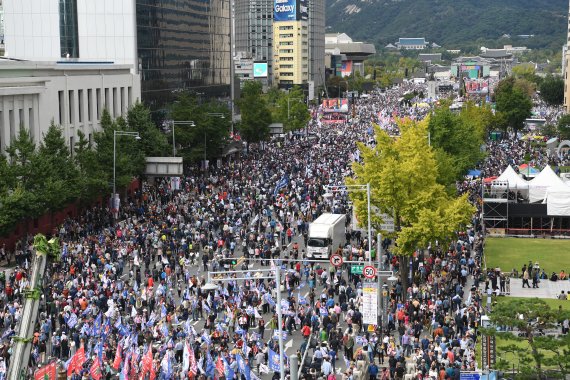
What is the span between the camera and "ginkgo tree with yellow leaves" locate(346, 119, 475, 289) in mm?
46562

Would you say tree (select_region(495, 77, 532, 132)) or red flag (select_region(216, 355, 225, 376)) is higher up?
tree (select_region(495, 77, 532, 132))

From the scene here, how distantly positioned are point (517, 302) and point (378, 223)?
62.6 ft

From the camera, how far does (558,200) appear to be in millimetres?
65125

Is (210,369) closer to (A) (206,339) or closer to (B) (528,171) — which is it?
(A) (206,339)

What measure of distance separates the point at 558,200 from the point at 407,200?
21.2m

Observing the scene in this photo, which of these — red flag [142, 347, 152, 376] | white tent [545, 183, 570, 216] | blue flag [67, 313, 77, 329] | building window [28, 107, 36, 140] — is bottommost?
blue flag [67, 313, 77, 329]

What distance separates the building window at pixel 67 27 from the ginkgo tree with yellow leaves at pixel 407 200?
47.6 m

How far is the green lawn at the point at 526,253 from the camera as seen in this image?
57031 millimetres

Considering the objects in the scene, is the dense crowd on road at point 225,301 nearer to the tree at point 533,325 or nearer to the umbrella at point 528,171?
the tree at point 533,325

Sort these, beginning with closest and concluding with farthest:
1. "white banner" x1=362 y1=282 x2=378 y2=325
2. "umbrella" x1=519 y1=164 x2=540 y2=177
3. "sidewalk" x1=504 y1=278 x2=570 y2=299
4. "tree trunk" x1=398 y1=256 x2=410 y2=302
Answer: "white banner" x1=362 y1=282 x2=378 y2=325 → "tree trunk" x1=398 y1=256 x2=410 y2=302 → "sidewalk" x1=504 y1=278 x2=570 y2=299 → "umbrella" x1=519 y1=164 x2=540 y2=177

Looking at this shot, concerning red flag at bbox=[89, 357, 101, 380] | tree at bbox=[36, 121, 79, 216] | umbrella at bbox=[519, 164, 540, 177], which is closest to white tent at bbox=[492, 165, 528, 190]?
umbrella at bbox=[519, 164, 540, 177]

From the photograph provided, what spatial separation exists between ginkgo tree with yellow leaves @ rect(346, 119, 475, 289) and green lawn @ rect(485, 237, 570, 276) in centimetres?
889

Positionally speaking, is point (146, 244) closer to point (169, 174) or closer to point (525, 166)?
point (169, 174)

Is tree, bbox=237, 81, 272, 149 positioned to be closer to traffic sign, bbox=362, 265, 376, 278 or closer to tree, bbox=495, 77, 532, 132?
tree, bbox=495, 77, 532, 132
